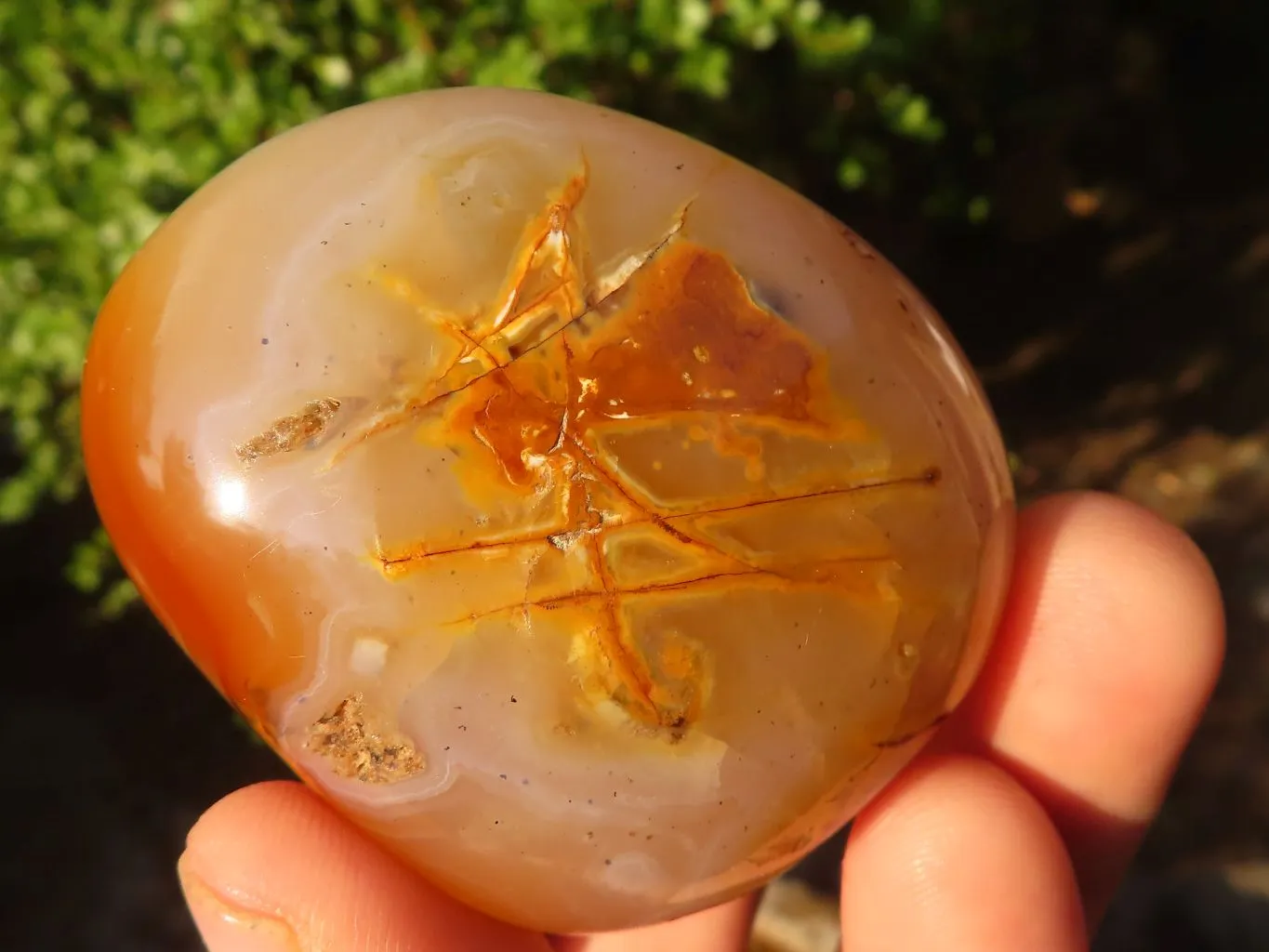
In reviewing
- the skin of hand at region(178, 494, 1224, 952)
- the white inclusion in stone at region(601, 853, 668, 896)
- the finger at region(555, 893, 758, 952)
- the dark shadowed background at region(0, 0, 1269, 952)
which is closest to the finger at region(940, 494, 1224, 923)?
the skin of hand at region(178, 494, 1224, 952)

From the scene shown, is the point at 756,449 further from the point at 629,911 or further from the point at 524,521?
the point at 629,911

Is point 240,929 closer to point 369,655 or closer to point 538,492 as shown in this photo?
point 369,655

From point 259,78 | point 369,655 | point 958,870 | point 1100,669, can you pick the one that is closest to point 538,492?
point 369,655

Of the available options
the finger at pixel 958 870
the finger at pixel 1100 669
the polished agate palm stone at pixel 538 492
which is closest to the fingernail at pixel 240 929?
the polished agate palm stone at pixel 538 492

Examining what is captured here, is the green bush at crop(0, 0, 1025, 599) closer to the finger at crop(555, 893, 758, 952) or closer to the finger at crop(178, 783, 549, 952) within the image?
the finger at crop(178, 783, 549, 952)

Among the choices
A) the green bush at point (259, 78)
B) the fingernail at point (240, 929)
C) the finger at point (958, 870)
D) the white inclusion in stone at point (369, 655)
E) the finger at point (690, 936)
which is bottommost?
the finger at point (690, 936)

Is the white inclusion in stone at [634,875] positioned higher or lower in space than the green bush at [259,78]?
lower

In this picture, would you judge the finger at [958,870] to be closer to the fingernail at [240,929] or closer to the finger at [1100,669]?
the finger at [1100,669]
